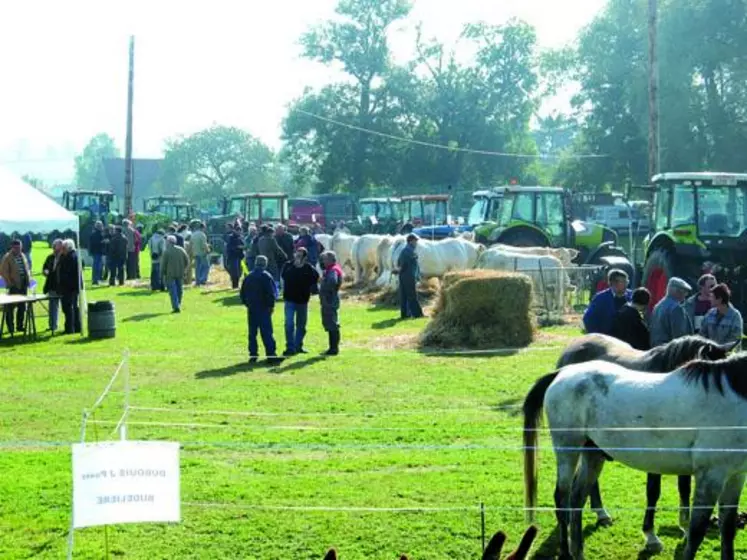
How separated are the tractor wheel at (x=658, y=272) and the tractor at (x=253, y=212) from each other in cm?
2948

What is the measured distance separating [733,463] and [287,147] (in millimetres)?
70250

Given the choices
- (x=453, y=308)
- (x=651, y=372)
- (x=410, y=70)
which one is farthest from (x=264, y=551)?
(x=410, y=70)

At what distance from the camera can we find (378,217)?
60.1 m

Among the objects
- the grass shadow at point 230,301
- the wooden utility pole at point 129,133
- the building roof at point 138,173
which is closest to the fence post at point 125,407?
the grass shadow at point 230,301

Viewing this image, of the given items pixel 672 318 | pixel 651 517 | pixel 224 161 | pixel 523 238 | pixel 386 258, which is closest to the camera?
pixel 651 517

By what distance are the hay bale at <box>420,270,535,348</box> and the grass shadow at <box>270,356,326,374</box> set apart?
2.26 meters

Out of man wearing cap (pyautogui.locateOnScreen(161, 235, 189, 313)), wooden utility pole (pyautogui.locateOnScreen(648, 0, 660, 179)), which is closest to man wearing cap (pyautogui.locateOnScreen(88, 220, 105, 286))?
man wearing cap (pyautogui.locateOnScreen(161, 235, 189, 313))

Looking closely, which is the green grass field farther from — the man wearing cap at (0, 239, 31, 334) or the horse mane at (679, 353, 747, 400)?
the man wearing cap at (0, 239, 31, 334)

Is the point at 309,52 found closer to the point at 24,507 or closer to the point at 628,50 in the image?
the point at 628,50

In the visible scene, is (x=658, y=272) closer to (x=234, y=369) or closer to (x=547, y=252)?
(x=547, y=252)

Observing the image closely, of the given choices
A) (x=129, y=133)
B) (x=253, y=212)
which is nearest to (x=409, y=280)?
(x=129, y=133)

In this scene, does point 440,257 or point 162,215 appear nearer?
point 440,257

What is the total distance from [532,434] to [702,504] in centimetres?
150

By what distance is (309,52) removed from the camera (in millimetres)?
77312
